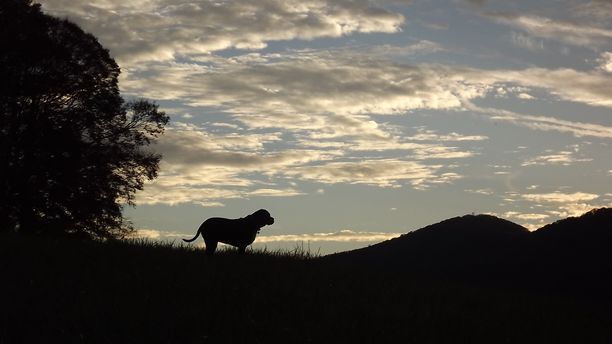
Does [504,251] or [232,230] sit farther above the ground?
[504,251]

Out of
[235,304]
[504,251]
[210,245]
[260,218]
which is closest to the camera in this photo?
[235,304]

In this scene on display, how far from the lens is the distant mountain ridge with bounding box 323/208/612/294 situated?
25188mm

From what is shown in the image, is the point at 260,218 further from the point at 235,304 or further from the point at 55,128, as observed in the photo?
the point at 55,128

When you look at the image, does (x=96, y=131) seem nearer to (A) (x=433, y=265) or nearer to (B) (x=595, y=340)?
(A) (x=433, y=265)

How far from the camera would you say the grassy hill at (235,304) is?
1019cm

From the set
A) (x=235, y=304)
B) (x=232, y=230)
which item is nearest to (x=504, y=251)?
(x=232, y=230)

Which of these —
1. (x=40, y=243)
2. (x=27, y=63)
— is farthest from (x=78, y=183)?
(x=40, y=243)

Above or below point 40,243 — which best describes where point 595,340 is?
below

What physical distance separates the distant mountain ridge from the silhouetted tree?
33.6 ft

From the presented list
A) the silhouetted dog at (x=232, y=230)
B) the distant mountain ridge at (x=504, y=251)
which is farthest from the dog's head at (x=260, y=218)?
the distant mountain ridge at (x=504, y=251)

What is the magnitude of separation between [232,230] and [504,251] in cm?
1385

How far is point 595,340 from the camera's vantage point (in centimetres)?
1259

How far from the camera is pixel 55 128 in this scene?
29.9 m

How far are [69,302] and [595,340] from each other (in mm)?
8600
